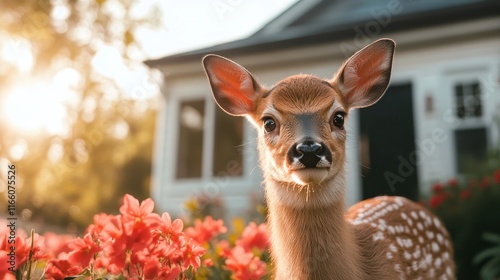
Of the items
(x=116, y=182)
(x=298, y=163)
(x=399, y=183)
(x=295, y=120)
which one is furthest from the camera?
(x=116, y=182)

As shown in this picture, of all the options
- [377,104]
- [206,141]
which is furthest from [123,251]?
[206,141]

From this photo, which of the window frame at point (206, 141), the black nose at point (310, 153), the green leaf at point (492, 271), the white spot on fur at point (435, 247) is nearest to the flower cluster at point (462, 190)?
the green leaf at point (492, 271)

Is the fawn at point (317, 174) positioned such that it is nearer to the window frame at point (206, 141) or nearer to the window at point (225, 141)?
the window frame at point (206, 141)

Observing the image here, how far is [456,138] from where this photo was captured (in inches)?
373

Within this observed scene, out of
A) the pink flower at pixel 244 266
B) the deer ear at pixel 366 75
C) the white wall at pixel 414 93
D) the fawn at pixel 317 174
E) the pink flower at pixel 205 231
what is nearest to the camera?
the fawn at pixel 317 174

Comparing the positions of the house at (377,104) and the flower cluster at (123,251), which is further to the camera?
the house at (377,104)

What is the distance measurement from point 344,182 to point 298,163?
52 centimetres

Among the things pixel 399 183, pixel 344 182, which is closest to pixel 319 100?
pixel 344 182

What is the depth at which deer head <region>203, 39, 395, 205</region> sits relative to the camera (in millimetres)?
2314

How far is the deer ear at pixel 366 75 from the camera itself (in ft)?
9.59

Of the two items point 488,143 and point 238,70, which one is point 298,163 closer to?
point 238,70

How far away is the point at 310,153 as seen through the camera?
7.36 feet

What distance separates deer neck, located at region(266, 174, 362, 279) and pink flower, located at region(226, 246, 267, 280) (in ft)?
0.38

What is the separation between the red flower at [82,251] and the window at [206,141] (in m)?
9.58
